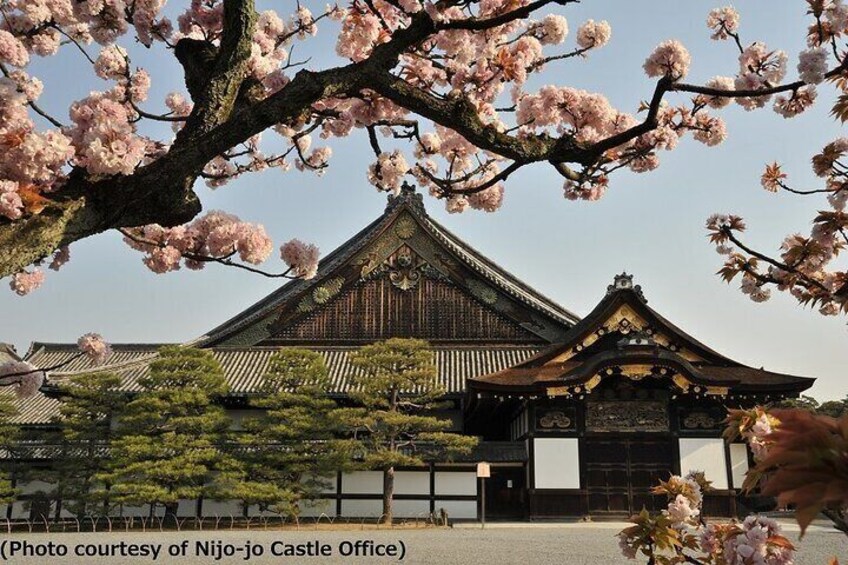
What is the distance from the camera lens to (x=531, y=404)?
1825 cm

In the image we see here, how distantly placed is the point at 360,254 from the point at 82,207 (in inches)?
780

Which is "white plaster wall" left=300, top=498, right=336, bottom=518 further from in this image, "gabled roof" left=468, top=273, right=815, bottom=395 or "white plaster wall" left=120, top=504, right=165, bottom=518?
"gabled roof" left=468, top=273, right=815, bottom=395

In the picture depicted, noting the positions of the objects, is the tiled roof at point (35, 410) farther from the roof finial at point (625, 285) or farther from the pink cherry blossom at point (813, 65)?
the pink cherry blossom at point (813, 65)

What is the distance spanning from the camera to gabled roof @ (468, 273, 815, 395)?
679 inches

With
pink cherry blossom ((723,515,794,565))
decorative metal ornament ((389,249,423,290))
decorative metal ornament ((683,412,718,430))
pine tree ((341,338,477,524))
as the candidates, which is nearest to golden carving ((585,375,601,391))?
decorative metal ornament ((683,412,718,430))

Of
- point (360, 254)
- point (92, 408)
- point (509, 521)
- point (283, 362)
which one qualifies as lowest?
point (509, 521)

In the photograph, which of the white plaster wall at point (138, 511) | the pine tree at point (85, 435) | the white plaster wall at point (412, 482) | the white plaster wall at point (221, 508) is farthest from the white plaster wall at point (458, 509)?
the pine tree at point (85, 435)

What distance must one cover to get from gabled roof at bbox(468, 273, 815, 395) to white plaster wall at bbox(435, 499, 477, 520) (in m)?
3.11

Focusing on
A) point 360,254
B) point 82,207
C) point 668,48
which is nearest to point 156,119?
point 82,207

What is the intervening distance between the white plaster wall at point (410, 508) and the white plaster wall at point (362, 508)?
0.42 metres

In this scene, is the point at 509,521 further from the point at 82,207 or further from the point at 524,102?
the point at 82,207

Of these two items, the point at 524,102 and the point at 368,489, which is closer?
the point at 524,102

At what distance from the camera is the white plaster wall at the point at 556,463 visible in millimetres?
17703

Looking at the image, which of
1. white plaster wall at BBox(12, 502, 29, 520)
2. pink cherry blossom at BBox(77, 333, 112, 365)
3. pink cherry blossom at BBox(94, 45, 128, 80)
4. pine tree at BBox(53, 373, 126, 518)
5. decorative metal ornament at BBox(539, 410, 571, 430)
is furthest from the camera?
white plaster wall at BBox(12, 502, 29, 520)
